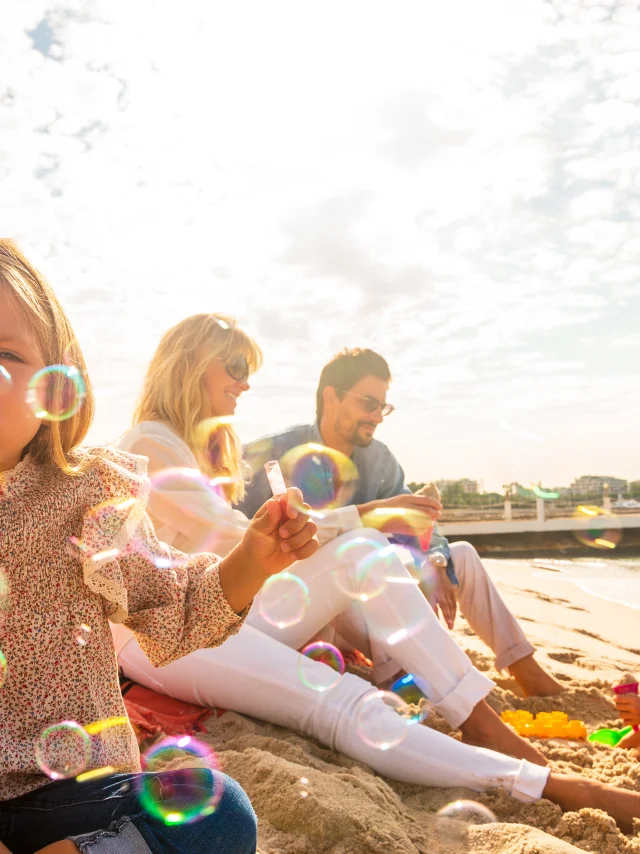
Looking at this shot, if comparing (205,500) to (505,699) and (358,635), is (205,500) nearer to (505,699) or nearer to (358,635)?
(358,635)

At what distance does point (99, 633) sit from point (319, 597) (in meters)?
1.37

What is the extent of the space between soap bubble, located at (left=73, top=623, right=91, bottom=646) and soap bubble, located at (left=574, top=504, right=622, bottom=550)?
21497 mm

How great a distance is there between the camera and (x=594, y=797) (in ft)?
6.69

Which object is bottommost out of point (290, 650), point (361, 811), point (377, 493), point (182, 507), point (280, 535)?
point (361, 811)

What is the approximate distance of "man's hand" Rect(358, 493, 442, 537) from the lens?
3.10m

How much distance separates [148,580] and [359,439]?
9.82ft

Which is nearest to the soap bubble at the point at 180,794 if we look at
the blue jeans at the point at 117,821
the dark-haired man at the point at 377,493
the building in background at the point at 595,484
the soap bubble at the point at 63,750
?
the blue jeans at the point at 117,821

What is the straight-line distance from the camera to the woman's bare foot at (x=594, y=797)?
2.02 metres

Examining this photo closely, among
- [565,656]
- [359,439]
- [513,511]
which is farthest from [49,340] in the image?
[513,511]

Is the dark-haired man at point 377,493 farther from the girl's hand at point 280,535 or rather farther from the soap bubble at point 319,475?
the girl's hand at point 280,535

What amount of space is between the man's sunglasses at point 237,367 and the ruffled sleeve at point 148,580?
154 cm

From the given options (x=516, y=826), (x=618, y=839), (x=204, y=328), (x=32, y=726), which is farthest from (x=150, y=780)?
(x=204, y=328)

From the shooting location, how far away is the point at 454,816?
6.52 feet

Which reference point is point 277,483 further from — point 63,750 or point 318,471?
point 318,471
